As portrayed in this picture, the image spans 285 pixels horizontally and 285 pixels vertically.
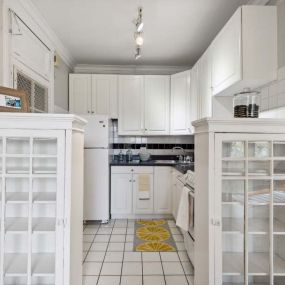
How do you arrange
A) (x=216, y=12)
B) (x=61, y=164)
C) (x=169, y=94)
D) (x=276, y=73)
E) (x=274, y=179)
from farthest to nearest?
(x=169, y=94) → (x=216, y=12) → (x=276, y=73) → (x=274, y=179) → (x=61, y=164)

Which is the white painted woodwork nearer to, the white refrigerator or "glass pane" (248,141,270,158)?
the white refrigerator

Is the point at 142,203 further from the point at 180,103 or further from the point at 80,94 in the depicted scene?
the point at 80,94

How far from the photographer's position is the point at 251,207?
175 cm

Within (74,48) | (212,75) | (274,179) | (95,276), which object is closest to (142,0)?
(212,75)

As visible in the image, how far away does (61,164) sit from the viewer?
1524 millimetres

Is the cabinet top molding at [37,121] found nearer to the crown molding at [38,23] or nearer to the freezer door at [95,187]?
the crown molding at [38,23]

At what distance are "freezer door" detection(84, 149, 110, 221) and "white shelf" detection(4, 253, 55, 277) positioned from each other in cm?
215

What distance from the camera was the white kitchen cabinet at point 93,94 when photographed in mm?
4270

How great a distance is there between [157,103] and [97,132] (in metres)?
Result: 1.20

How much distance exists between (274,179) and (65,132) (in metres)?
1.38

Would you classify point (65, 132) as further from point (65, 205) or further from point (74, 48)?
point (74, 48)

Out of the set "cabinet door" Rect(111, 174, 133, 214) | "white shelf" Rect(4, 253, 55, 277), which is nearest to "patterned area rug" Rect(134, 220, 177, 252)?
"cabinet door" Rect(111, 174, 133, 214)

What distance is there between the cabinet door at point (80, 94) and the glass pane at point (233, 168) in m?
3.03

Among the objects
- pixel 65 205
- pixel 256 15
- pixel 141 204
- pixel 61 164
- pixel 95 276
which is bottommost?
pixel 95 276
